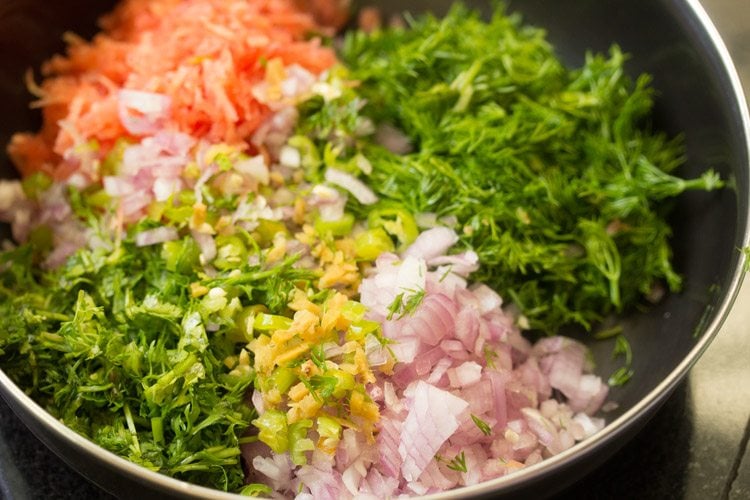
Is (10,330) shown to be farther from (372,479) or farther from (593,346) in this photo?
(593,346)

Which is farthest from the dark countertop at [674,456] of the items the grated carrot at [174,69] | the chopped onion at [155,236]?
the grated carrot at [174,69]

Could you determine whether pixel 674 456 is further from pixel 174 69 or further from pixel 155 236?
pixel 174 69

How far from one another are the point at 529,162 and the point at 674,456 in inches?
24.3

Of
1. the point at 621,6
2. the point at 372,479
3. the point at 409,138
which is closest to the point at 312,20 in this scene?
the point at 409,138

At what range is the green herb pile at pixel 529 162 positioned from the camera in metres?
1.50

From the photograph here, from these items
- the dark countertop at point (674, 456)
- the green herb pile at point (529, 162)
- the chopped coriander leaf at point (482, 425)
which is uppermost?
the green herb pile at point (529, 162)

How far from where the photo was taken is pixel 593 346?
1.56m

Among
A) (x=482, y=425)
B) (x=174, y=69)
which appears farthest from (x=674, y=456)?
(x=174, y=69)

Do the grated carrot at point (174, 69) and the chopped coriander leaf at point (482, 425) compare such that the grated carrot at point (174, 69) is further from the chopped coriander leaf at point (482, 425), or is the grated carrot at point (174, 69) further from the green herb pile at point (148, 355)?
the chopped coriander leaf at point (482, 425)

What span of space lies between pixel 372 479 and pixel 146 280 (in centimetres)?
55

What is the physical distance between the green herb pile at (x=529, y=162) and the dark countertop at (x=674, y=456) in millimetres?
202

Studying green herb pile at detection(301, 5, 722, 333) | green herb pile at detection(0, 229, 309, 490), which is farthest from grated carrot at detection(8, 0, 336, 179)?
green herb pile at detection(0, 229, 309, 490)

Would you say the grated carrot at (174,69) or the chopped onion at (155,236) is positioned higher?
the grated carrot at (174,69)

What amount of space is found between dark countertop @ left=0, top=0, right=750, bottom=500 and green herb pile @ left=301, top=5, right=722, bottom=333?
20 centimetres
